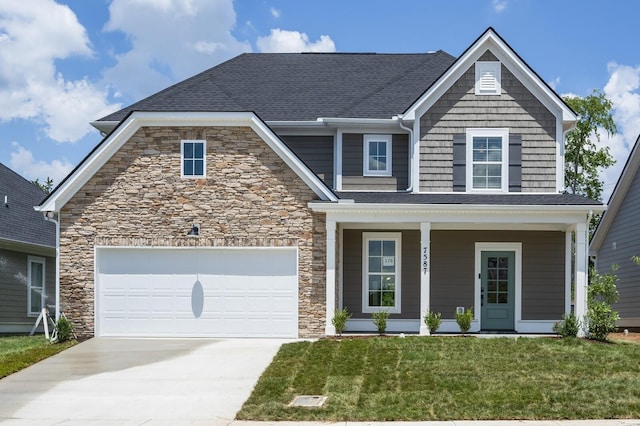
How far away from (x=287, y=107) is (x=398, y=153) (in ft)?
10.9

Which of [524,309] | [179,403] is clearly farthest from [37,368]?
[524,309]

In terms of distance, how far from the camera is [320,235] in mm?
17625

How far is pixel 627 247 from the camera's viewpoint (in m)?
23.4

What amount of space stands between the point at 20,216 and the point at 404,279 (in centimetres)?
1212

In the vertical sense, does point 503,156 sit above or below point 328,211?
above

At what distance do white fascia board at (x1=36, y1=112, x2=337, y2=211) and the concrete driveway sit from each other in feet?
11.4

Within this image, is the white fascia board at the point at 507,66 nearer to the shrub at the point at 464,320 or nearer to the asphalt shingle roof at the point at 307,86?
the asphalt shingle roof at the point at 307,86

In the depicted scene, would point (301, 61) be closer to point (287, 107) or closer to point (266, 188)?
point (287, 107)

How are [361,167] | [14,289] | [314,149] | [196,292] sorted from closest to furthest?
[196,292] → [361,167] → [314,149] → [14,289]

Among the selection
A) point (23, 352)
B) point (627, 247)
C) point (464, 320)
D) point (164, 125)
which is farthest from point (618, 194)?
point (23, 352)

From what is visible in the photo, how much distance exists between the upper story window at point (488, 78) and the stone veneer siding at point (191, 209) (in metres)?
5.23

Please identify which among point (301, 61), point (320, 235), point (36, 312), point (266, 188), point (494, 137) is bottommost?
point (36, 312)

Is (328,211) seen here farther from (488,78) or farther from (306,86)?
(306,86)

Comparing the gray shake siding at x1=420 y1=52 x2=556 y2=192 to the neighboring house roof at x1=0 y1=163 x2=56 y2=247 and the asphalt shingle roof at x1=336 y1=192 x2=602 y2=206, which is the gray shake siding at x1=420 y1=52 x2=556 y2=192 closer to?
the asphalt shingle roof at x1=336 y1=192 x2=602 y2=206
